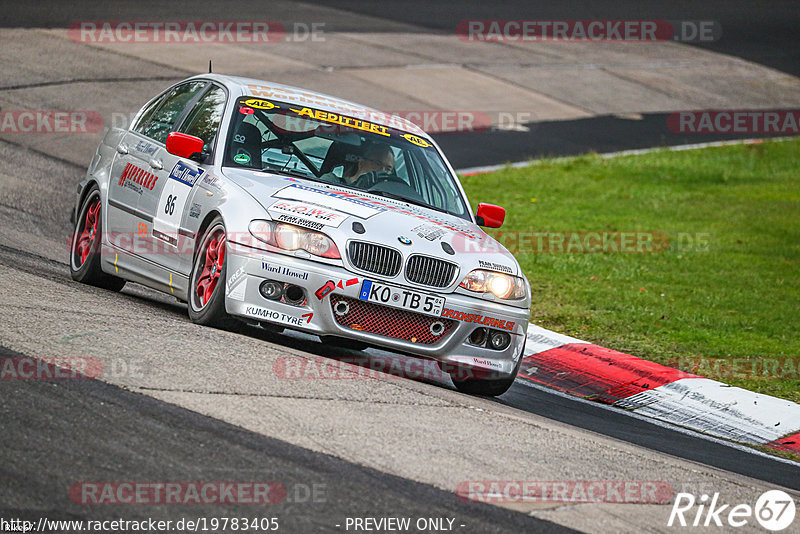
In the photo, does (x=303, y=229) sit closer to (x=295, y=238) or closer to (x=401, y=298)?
(x=295, y=238)

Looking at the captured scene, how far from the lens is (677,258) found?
13.8 m

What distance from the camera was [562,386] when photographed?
9.20 meters

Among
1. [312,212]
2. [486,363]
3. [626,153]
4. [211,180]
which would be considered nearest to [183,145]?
[211,180]

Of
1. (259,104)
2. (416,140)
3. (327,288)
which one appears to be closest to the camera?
(327,288)

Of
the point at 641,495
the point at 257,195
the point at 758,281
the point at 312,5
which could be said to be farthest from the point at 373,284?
the point at 312,5

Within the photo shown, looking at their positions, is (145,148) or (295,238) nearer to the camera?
(295,238)

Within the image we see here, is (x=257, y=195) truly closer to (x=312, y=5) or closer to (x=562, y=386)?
(x=562, y=386)

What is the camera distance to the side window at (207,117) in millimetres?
8469

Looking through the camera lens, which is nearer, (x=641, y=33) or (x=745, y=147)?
(x=745, y=147)

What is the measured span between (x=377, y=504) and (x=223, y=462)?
0.67m

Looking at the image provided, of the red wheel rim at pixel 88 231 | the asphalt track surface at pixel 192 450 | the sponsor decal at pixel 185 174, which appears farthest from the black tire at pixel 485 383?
the red wheel rim at pixel 88 231

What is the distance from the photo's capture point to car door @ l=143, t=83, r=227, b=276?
Answer: 26.4ft

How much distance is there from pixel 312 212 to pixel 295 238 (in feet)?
0.72

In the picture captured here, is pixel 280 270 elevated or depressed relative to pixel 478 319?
elevated
